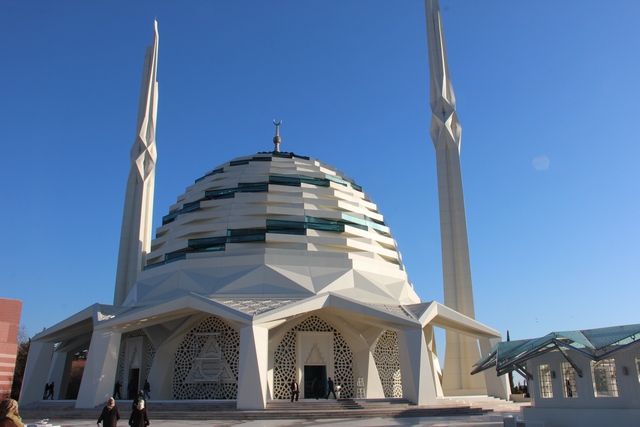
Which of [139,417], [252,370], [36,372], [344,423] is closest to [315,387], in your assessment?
[252,370]

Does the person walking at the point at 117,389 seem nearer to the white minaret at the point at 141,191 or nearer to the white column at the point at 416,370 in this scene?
the white minaret at the point at 141,191

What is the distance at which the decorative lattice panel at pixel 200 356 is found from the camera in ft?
96.5

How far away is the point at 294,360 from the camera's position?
1176 inches

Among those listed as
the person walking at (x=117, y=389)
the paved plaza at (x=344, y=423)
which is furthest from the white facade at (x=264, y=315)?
the paved plaza at (x=344, y=423)

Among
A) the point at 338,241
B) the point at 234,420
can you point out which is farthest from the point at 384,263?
the point at 234,420

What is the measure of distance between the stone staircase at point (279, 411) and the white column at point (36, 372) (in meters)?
4.46

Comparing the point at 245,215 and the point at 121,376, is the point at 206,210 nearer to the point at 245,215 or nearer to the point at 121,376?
the point at 245,215

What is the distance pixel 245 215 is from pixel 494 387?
18.4 meters

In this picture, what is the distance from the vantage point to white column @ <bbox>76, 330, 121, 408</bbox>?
2667 centimetres

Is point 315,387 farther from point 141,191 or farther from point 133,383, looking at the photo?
point 141,191

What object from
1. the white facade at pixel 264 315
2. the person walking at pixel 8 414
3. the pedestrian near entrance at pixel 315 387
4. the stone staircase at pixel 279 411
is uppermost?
the white facade at pixel 264 315

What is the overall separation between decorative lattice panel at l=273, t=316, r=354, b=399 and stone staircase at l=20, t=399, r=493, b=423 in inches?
172

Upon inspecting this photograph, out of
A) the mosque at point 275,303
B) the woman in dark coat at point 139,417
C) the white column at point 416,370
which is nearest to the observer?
the woman in dark coat at point 139,417

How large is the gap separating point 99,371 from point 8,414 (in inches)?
889
